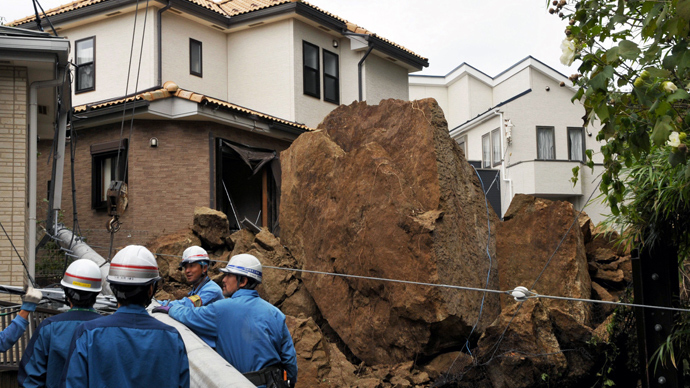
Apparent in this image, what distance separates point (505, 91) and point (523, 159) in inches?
218

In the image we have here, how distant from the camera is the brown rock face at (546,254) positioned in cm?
979

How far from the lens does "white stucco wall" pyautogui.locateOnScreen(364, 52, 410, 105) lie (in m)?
21.5

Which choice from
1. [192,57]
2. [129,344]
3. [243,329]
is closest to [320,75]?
[192,57]

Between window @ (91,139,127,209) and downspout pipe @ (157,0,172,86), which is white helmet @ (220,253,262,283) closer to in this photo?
window @ (91,139,127,209)

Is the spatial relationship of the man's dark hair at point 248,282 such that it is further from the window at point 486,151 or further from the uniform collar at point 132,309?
the window at point 486,151

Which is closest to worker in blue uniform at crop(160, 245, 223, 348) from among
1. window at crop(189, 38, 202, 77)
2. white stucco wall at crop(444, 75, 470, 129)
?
window at crop(189, 38, 202, 77)

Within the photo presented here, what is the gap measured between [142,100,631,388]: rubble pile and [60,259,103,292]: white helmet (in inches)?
170

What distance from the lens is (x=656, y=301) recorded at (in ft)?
19.6

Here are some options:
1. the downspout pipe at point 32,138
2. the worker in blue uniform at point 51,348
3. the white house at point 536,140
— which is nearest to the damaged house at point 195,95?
the downspout pipe at point 32,138

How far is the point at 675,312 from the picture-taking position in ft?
20.0

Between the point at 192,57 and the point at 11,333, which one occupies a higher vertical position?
the point at 192,57

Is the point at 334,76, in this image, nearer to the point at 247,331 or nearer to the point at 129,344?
the point at 247,331

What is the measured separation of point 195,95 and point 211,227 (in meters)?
4.13

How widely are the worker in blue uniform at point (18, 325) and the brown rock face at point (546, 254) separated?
6.66 meters
